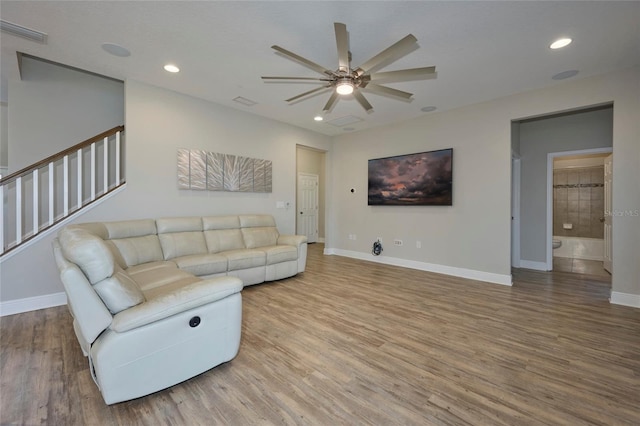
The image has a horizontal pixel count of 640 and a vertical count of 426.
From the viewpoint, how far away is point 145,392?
1608mm

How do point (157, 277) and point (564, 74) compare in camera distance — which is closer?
point (157, 277)

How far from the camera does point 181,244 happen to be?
3.63m

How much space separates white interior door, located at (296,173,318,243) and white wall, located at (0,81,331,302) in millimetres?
2521

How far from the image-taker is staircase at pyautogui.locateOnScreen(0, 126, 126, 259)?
3.09 metres

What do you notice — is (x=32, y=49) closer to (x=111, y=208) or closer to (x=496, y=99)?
(x=111, y=208)

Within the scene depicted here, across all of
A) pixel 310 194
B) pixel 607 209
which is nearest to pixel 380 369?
pixel 607 209

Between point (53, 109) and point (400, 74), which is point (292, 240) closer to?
point (400, 74)

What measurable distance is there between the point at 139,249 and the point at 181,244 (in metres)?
0.49

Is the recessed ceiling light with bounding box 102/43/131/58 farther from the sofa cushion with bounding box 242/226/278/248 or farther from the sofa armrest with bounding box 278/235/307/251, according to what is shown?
the sofa armrest with bounding box 278/235/307/251

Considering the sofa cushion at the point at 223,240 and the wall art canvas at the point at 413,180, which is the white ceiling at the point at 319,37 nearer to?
the wall art canvas at the point at 413,180

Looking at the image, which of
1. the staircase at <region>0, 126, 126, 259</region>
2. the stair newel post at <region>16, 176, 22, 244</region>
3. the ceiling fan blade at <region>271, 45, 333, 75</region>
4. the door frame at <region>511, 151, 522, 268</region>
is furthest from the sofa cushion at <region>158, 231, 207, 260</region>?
the door frame at <region>511, 151, 522, 268</region>

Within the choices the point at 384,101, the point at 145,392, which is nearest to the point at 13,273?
the point at 145,392

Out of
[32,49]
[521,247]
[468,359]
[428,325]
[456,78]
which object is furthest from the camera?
[521,247]

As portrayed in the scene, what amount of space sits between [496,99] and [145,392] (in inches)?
213
